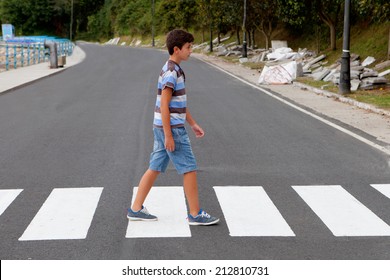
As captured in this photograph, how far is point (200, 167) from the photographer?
8633 mm

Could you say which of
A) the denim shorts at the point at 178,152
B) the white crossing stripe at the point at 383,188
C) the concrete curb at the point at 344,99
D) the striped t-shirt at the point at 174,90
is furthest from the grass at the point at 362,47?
the striped t-shirt at the point at 174,90

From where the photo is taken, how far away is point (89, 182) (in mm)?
7711

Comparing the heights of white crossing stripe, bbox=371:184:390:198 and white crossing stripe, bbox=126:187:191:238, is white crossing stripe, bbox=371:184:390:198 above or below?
above

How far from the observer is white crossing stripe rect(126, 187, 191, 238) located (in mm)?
5672

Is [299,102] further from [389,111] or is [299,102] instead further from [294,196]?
[294,196]

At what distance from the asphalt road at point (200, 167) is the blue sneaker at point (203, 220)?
76mm

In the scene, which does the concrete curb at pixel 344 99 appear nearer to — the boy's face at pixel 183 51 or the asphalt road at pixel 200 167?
the asphalt road at pixel 200 167

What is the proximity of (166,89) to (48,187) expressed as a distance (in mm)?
2628

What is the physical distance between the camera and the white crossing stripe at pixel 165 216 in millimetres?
5672

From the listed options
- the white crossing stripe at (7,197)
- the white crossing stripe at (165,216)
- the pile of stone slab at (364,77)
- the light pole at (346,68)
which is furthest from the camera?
the pile of stone slab at (364,77)

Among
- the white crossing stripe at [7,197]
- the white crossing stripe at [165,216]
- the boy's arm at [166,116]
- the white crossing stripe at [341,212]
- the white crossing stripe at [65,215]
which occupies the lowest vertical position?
the white crossing stripe at [7,197]

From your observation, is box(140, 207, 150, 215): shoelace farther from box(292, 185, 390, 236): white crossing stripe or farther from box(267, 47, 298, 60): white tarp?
box(267, 47, 298, 60): white tarp

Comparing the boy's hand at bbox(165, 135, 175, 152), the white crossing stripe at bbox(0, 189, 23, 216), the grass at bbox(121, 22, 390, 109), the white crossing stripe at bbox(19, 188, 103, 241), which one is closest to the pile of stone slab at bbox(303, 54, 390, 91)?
the grass at bbox(121, 22, 390, 109)

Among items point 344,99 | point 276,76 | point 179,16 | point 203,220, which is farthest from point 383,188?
point 179,16
